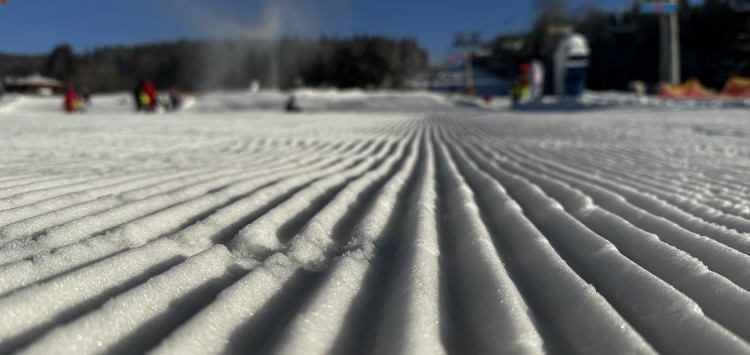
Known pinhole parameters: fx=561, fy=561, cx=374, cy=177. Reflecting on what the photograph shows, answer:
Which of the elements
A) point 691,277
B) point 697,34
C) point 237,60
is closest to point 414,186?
point 691,277

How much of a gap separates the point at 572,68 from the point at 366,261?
1107 inches

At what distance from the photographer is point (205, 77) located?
257 feet

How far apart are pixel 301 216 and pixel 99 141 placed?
482 centimetres

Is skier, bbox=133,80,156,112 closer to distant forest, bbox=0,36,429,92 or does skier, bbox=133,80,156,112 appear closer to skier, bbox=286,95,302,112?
skier, bbox=286,95,302,112

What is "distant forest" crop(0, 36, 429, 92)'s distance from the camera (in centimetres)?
7150

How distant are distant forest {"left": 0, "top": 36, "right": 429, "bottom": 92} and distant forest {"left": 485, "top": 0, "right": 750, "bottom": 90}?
19487 mm

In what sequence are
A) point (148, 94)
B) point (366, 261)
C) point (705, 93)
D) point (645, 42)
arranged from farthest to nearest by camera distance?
point (645, 42)
point (705, 93)
point (148, 94)
point (366, 261)

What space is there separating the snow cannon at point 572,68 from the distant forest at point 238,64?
1643 inches

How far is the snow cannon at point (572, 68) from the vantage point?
1084 inches

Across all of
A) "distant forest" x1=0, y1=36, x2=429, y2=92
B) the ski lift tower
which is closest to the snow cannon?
the ski lift tower

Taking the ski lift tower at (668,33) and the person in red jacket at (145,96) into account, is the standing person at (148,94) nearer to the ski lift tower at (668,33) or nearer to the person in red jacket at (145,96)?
the person in red jacket at (145,96)

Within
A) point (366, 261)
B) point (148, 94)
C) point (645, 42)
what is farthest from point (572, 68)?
point (645, 42)

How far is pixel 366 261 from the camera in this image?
1970mm

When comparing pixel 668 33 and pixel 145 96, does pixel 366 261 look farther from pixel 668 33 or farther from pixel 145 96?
pixel 668 33
